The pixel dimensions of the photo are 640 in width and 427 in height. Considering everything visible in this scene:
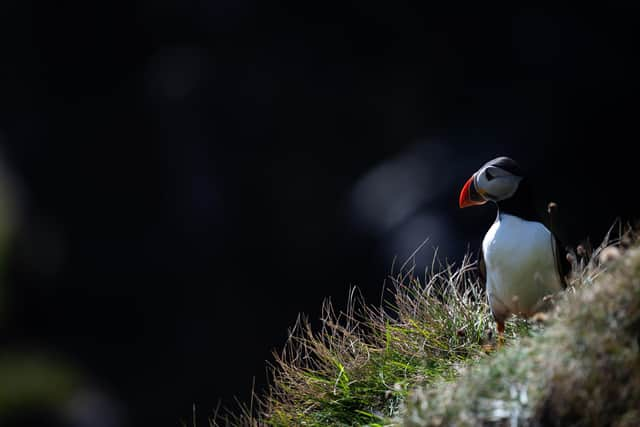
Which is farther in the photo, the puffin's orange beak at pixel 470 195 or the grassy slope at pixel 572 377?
the puffin's orange beak at pixel 470 195

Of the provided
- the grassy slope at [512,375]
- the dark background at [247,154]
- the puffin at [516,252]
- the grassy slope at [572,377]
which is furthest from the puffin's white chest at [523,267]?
the dark background at [247,154]

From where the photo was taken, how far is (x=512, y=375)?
11.0ft

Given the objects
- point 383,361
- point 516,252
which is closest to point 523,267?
point 516,252

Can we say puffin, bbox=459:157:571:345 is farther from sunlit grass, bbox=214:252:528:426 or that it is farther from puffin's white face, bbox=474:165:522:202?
sunlit grass, bbox=214:252:528:426

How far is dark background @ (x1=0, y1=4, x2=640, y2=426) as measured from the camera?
12.5m

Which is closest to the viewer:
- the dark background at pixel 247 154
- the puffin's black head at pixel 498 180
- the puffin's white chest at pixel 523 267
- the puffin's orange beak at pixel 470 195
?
the puffin's white chest at pixel 523 267

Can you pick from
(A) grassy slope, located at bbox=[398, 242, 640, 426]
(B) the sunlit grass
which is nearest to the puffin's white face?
(B) the sunlit grass

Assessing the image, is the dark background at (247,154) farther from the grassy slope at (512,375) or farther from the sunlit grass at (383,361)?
the grassy slope at (512,375)

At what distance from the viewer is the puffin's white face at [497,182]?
4.45 meters

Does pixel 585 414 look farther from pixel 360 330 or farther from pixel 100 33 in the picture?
pixel 100 33

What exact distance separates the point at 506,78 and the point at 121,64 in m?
7.96

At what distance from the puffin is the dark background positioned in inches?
262

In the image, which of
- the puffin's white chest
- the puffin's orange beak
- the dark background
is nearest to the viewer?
the puffin's white chest

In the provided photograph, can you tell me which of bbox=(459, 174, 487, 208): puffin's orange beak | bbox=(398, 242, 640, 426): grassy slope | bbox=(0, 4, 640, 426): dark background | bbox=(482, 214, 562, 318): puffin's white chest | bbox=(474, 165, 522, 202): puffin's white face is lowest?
bbox=(0, 4, 640, 426): dark background
